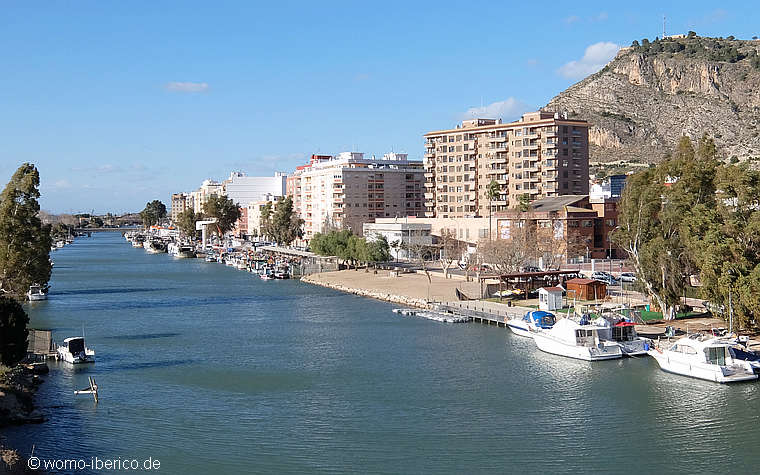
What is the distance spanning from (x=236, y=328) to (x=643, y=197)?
25670 millimetres

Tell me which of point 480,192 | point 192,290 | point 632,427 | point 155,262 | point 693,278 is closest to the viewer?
point 632,427

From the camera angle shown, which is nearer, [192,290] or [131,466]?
[131,466]

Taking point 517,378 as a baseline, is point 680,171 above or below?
above

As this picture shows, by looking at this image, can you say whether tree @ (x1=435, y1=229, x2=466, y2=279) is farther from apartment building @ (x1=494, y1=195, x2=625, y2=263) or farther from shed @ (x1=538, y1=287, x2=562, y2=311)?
shed @ (x1=538, y1=287, x2=562, y2=311)

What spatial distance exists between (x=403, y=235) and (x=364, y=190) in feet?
111

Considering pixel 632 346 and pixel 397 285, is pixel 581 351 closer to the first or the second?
pixel 632 346

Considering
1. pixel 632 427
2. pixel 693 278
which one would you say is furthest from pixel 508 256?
pixel 632 427

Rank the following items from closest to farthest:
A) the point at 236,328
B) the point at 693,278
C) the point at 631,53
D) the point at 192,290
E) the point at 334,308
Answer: the point at 236,328 < the point at 693,278 < the point at 334,308 < the point at 192,290 < the point at 631,53

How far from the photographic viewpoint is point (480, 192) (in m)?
105

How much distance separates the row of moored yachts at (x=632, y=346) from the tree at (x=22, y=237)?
28.0 metres

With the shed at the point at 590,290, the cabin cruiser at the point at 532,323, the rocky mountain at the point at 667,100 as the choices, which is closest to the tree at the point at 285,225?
the rocky mountain at the point at 667,100

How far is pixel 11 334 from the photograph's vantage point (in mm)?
31828

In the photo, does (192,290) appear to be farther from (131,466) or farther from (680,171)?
(131,466)

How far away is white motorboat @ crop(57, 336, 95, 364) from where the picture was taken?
38.0m
